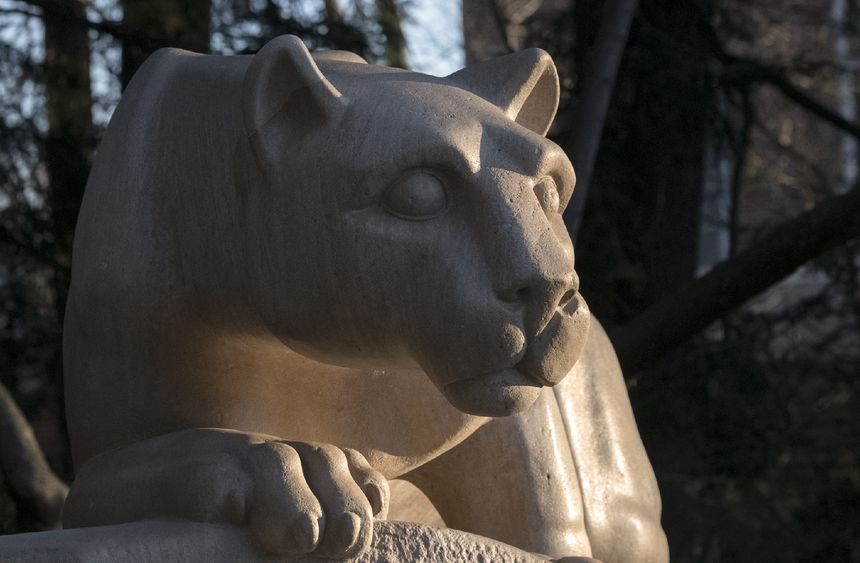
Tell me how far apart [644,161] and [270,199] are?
3.33 m

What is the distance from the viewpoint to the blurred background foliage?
4.28 m

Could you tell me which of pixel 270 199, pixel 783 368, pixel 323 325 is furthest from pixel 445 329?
pixel 783 368

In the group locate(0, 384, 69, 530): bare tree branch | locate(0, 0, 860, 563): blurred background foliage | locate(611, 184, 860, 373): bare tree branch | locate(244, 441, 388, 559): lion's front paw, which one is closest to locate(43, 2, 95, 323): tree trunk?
locate(0, 0, 860, 563): blurred background foliage

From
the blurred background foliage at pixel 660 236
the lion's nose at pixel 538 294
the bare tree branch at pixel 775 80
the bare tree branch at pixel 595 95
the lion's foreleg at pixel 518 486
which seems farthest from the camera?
the bare tree branch at pixel 775 80

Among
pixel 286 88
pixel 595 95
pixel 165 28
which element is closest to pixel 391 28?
pixel 165 28

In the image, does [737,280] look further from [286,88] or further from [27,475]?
[286,88]

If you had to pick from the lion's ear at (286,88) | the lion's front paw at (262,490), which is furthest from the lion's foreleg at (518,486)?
the lion's ear at (286,88)

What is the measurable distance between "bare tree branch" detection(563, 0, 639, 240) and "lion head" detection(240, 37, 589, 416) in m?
1.98

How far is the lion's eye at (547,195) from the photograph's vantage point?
1803 mm

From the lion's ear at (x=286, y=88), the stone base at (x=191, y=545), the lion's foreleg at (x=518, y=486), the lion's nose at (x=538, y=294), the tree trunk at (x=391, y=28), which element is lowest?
the tree trunk at (x=391, y=28)

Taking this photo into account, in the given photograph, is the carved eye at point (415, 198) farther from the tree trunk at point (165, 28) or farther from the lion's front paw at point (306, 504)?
the tree trunk at point (165, 28)

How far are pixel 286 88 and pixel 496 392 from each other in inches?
18.2

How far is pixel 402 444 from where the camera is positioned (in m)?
2.06

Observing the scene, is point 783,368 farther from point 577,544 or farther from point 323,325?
point 323,325
